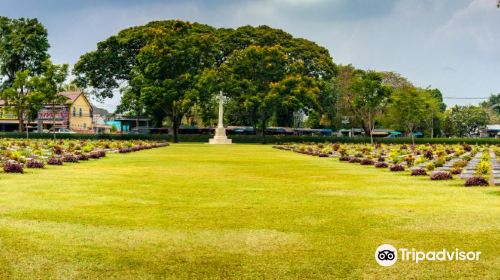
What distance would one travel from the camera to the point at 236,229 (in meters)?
8.17

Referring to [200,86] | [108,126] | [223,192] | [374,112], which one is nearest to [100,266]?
[223,192]

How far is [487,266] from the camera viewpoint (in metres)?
6.20

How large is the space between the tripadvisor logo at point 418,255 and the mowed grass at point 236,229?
11cm

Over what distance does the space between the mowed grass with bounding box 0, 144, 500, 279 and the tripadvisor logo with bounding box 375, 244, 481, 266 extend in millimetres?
113

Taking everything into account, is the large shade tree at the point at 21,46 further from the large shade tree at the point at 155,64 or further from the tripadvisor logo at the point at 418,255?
the tripadvisor logo at the point at 418,255

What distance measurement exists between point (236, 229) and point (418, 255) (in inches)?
104

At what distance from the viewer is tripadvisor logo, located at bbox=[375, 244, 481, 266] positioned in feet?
21.1

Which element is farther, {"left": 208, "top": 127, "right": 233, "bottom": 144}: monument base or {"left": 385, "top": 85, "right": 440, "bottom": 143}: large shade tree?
{"left": 385, "top": 85, "right": 440, "bottom": 143}: large shade tree

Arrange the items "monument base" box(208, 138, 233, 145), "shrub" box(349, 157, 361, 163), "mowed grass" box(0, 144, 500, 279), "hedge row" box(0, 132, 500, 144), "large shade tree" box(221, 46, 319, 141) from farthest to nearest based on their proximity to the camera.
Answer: "hedge row" box(0, 132, 500, 144) < "monument base" box(208, 138, 233, 145) < "large shade tree" box(221, 46, 319, 141) < "shrub" box(349, 157, 361, 163) < "mowed grass" box(0, 144, 500, 279)

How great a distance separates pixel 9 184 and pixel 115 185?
95.2 inches

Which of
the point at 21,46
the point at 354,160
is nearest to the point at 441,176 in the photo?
the point at 354,160

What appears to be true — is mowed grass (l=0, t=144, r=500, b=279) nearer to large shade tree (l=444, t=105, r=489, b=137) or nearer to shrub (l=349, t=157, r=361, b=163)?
shrub (l=349, t=157, r=361, b=163)

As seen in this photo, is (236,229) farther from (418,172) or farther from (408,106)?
(408,106)

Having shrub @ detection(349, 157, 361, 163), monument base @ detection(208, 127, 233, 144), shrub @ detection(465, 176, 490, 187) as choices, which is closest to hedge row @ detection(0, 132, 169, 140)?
monument base @ detection(208, 127, 233, 144)
